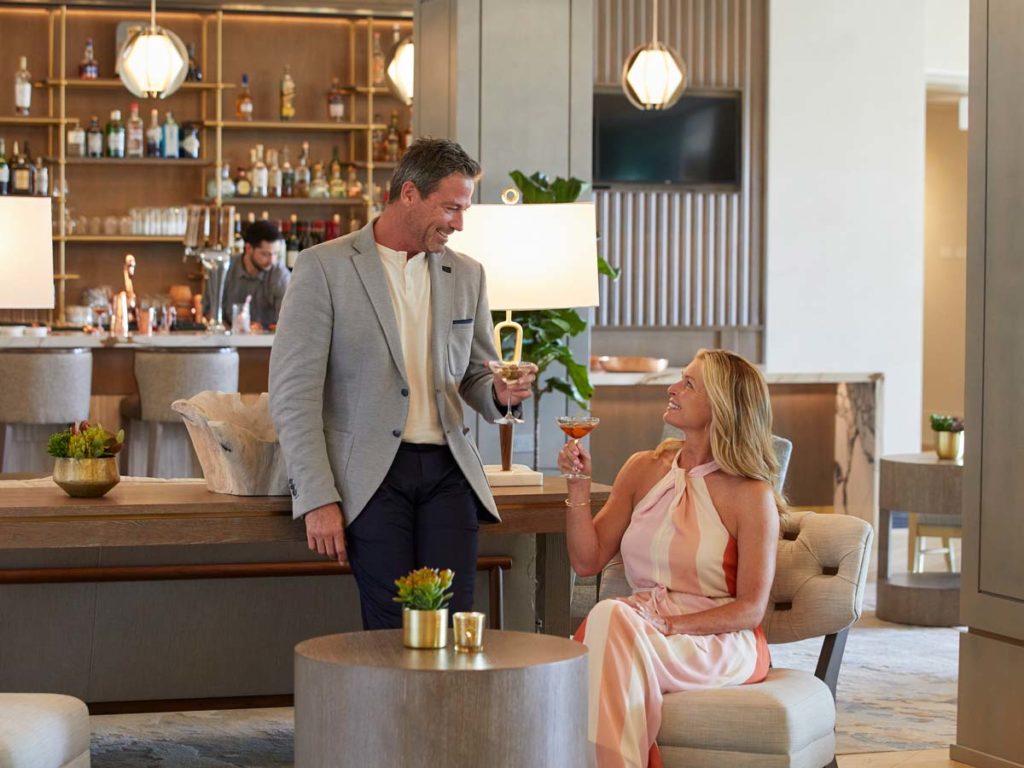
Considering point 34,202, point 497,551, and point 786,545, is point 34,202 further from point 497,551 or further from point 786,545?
point 786,545

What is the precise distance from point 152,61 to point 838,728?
432 cm

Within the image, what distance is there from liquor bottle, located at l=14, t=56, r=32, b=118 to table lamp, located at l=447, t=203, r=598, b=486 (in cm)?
515

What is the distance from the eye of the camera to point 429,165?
9.95ft

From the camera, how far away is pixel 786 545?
3.36 meters

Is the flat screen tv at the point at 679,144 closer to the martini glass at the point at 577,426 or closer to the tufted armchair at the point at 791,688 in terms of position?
the tufted armchair at the point at 791,688

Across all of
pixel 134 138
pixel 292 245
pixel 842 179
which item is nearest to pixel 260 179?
pixel 292 245

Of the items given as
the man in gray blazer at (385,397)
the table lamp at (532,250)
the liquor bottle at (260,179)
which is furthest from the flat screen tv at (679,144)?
the man in gray blazer at (385,397)

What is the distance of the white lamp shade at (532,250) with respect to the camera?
14.7 ft

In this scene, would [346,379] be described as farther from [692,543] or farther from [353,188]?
[353,188]

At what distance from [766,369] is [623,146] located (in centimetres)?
163

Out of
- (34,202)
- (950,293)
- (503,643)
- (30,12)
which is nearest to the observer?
(503,643)

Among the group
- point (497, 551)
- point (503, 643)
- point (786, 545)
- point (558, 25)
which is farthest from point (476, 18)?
point (503, 643)

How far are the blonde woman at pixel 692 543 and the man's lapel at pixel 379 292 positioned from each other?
46cm

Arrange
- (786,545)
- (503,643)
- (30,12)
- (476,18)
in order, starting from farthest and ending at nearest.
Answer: (30,12) < (476,18) < (786,545) < (503,643)
